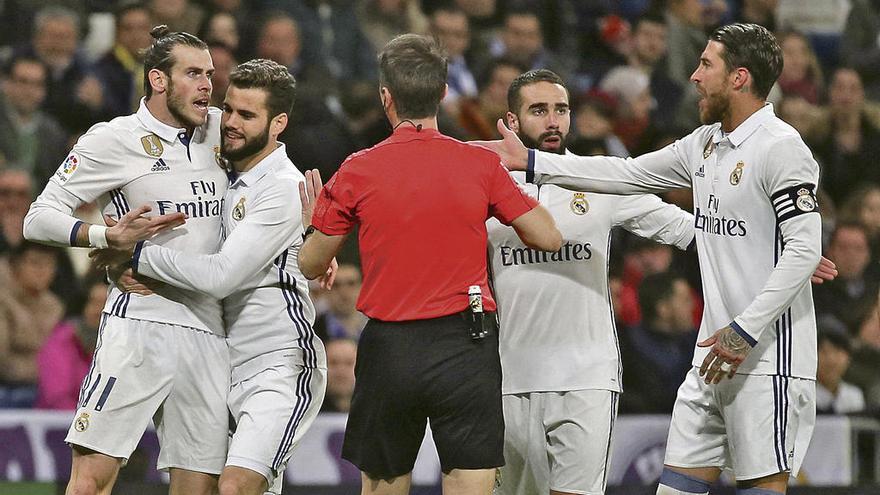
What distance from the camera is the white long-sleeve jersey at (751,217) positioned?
4855mm

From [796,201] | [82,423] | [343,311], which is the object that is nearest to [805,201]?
[796,201]

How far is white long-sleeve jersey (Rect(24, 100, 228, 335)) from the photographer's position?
5.38m

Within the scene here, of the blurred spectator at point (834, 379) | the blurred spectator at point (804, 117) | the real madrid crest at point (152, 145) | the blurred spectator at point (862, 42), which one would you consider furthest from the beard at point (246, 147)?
the blurred spectator at point (862, 42)

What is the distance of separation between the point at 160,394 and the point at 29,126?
168 inches

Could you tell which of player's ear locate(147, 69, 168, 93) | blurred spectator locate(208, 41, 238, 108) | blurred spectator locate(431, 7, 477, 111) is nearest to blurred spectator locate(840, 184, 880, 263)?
blurred spectator locate(431, 7, 477, 111)

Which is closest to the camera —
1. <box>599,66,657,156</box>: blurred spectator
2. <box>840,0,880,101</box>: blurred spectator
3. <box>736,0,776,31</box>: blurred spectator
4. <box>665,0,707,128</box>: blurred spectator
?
<box>599,66,657,156</box>: blurred spectator

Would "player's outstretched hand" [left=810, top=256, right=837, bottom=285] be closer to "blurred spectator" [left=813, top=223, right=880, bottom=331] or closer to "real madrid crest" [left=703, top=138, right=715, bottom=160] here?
"real madrid crest" [left=703, top=138, right=715, bottom=160]

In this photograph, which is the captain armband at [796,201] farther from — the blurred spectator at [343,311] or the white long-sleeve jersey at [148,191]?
the blurred spectator at [343,311]

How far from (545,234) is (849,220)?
5803 millimetres

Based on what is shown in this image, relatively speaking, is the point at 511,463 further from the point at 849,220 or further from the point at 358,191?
the point at 849,220

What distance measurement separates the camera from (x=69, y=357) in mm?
8109

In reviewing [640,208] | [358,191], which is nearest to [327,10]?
[640,208]

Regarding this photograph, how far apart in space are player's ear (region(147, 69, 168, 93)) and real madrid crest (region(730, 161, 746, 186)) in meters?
2.31

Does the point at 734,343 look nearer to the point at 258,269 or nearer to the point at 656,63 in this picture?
the point at 258,269
